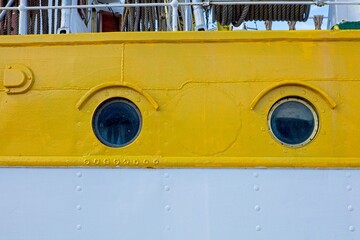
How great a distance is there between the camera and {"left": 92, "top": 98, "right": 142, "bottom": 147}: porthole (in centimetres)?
357

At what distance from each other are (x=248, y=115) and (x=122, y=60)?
1075mm

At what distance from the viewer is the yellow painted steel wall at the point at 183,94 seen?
348cm

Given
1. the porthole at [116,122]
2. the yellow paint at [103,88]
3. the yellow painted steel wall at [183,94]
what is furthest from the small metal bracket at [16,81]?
the porthole at [116,122]
